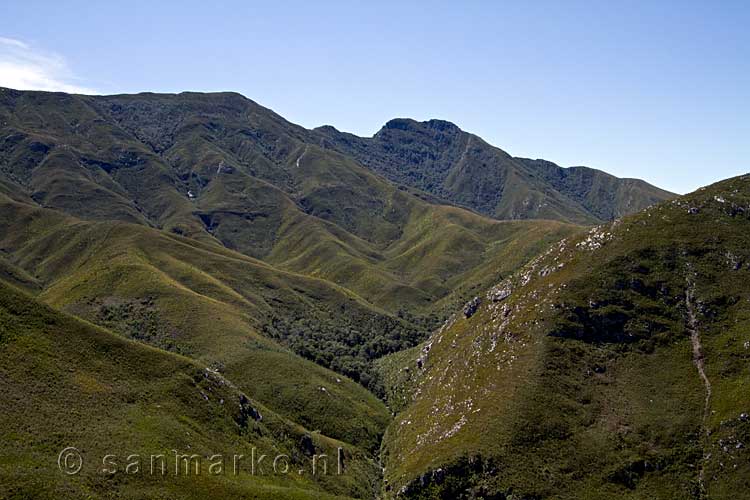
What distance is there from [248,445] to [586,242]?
139 meters

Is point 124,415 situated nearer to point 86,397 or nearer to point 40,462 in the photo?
point 86,397

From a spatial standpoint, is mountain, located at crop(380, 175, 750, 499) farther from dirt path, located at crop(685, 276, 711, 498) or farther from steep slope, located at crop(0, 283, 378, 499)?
steep slope, located at crop(0, 283, 378, 499)

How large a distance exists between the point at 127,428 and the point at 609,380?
129677 mm

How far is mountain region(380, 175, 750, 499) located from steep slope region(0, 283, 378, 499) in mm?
34798

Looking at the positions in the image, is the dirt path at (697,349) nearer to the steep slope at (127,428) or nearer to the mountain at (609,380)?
the mountain at (609,380)

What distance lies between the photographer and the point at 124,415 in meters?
122

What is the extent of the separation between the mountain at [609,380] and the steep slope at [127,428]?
34.8 m

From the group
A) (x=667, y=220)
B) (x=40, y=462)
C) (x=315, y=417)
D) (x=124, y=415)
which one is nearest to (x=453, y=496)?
(x=315, y=417)

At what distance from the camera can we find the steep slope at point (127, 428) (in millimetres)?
101875

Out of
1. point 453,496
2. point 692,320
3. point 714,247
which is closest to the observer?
point 453,496

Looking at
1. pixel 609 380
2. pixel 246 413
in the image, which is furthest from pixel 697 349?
pixel 246 413

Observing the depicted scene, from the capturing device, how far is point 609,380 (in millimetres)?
150125

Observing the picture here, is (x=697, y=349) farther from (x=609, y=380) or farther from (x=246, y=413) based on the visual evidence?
(x=246, y=413)

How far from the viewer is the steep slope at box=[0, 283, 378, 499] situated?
10188 cm
